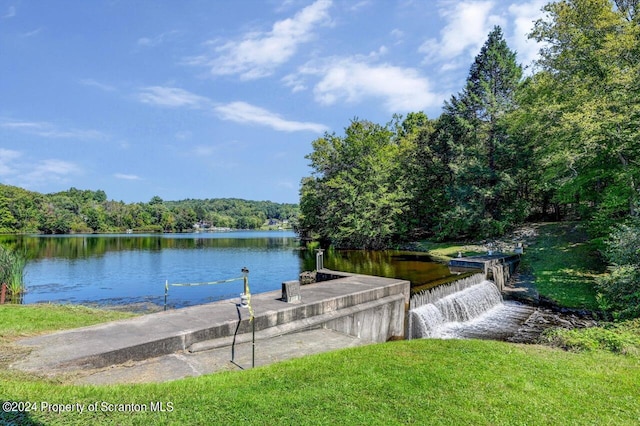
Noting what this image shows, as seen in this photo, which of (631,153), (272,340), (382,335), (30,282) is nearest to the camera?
(272,340)

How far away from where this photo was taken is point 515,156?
31547 mm

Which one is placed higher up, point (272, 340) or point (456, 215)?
point (456, 215)

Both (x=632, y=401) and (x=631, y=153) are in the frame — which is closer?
(x=632, y=401)

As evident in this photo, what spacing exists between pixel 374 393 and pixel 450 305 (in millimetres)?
9774

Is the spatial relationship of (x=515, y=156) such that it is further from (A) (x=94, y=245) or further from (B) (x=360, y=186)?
(A) (x=94, y=245)

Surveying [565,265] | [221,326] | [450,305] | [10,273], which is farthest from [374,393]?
[565,265]

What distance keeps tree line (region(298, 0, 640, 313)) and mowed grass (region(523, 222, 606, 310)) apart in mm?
1632

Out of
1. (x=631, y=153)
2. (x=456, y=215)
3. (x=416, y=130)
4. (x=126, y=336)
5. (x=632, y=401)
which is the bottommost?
(x=632, y=401)

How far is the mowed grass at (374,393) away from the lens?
4.03m

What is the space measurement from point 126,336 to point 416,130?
41483 millimetres

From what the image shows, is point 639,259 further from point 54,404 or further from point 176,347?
point 54,404

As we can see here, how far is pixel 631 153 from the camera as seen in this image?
1678 centimetres

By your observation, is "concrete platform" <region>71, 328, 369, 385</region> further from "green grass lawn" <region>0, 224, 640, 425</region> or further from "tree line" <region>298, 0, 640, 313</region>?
"tree line" <region>298, 0, 640, 313</region>

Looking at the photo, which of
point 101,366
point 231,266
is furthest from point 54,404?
point 231,266
